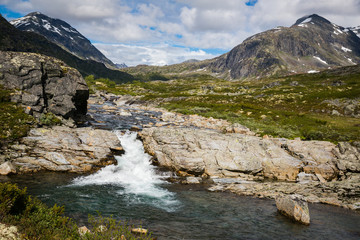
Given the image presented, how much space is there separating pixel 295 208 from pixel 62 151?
20524 millimetres

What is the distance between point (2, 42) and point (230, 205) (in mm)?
214377

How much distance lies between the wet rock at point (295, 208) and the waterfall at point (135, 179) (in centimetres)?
762

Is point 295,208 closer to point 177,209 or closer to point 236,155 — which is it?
point 177,209

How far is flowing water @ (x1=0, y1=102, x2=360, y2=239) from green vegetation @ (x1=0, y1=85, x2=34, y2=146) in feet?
15.4

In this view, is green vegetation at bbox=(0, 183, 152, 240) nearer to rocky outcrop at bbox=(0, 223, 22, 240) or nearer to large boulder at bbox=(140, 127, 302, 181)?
rocky outcrop at bbox=(0, 223, 22, 240)

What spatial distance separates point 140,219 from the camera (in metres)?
12.6

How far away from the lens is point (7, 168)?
1664cm

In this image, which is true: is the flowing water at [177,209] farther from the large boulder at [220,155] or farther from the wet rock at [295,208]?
the large boulder at [220,155]

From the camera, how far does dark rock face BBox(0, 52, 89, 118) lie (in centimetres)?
2419

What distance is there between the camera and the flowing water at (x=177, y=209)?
12.1 m

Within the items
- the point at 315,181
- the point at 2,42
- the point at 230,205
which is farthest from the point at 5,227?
the point at 2,42

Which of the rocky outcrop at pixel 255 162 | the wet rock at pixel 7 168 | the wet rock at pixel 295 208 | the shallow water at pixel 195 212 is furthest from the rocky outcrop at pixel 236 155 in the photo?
the wet rock at pixel 7 168

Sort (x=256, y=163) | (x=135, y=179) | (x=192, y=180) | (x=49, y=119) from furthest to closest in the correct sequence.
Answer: (x=49, y=119), (x=256, y=163), (x=192, y=180), (x=135, y=179)

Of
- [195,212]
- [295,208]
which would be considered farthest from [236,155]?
[195,212]
